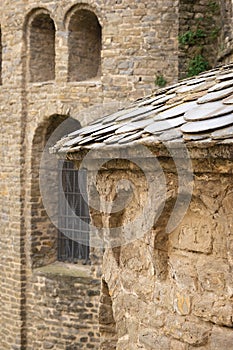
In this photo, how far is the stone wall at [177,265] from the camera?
2.92 metres

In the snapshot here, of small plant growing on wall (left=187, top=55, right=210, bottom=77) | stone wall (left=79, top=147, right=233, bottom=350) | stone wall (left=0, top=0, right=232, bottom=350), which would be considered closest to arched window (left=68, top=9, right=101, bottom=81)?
stone wall (left=0, top=0, right=232, bottom=350)

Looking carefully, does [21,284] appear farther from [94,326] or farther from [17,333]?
[94,326]

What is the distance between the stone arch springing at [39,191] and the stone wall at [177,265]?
20.9 feet

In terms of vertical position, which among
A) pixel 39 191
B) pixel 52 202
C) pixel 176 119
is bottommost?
pixel 52 202

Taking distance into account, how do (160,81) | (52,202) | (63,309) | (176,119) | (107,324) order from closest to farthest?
(176,119), (107,324), (160,81), (63,309), (52,202)

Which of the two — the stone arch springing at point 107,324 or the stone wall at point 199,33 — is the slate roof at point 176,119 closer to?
the stone arch springing at point 107,324

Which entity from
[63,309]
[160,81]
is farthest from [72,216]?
[160,81]

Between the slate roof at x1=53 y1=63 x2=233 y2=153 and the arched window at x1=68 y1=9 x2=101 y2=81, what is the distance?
5.73 meters

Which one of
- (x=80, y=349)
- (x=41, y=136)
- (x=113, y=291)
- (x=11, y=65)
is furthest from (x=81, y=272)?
(x=113, y=291)

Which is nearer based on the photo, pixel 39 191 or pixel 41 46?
pixel 39 191

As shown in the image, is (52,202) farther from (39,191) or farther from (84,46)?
(84,46)

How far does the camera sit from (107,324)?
434 cm

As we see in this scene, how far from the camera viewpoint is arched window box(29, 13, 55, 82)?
10.0 metres

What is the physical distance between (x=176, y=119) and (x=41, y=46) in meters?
7.54
